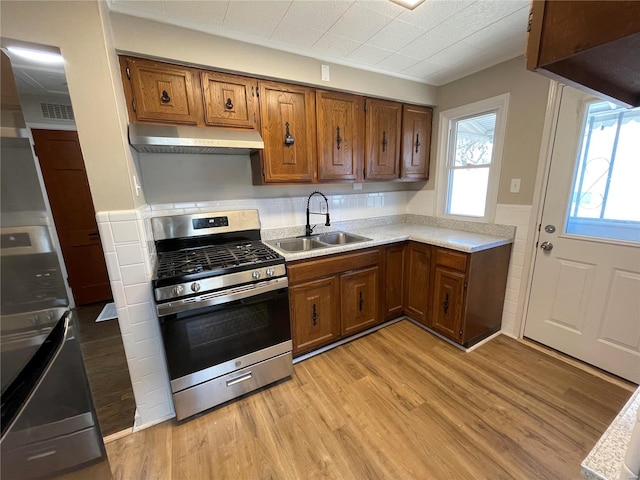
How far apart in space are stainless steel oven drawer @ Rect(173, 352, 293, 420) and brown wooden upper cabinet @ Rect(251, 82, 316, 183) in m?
1.37

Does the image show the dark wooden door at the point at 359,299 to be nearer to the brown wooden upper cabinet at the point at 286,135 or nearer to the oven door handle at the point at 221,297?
the oven door handle at the point at 221,297

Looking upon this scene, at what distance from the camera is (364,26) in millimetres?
1692

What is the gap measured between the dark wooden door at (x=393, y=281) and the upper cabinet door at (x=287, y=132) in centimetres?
103

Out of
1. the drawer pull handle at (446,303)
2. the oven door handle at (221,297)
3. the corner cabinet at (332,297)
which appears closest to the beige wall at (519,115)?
the drawer pull handle at (446,303)

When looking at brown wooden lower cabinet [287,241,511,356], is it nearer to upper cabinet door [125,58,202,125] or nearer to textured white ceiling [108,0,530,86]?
upper cabinet door [125,58,202,125]

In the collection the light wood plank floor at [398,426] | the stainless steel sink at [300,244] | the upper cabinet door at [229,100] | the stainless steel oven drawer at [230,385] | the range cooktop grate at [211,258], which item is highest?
the upper cabinet door at [229,100]

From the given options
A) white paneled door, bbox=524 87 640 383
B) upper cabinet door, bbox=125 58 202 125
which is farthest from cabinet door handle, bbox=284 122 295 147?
white paneled door, bbox=524 87 640 383

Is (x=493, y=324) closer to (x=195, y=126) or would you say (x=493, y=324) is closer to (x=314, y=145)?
(x=314, y=145)

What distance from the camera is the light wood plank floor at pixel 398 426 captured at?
4.43 feet

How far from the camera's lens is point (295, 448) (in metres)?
1.46

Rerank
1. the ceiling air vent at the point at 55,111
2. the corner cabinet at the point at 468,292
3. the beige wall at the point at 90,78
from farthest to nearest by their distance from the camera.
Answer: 1. the ceiling air vent at the point at 55,111
2. the corner cabinet at the point at 468,292
3. the beige wall at the point at 90,78

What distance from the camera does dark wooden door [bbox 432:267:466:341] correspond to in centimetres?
215

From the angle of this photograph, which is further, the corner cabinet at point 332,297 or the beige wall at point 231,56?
the corner cabinet at point 332,297

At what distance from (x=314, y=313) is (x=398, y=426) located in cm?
92
